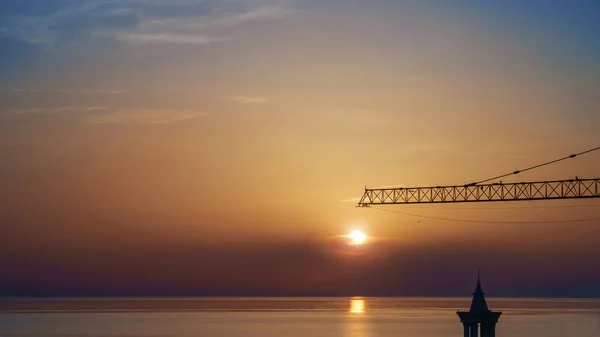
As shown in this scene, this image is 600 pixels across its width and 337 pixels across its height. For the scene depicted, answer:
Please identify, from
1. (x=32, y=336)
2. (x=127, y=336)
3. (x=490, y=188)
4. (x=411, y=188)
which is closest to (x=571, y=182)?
(x=490, y=188)

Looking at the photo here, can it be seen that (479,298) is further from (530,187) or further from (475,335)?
(530,187)

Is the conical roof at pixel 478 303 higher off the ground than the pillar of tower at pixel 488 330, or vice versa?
the conical roof at pixel 478 303

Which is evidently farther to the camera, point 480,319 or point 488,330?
point 480,319

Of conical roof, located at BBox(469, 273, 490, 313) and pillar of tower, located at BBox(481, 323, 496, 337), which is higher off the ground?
conical roof, located at BBox(469, 273, 490, 313)

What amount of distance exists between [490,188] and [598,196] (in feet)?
62.6

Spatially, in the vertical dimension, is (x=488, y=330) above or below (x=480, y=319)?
below

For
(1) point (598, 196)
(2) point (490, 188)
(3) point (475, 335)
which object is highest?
(2) point (490, 188)

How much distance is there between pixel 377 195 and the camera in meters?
135

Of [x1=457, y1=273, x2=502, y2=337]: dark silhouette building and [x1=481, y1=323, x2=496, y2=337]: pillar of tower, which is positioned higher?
[x1=457, y1=273, x2=502, y2=337]: dark silhouette building

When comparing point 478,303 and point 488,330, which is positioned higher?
point 478,303

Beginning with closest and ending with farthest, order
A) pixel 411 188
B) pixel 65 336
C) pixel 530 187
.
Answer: pixel 530 187
pixel 411 188
pixel 65 336

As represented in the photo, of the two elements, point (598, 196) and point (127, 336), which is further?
point (127, 336)

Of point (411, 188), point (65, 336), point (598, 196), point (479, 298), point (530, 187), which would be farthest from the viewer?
point (65, 336)

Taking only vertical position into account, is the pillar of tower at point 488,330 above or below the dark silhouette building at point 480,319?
below
